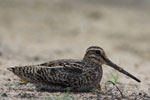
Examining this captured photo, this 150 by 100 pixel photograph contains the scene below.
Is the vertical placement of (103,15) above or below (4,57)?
above

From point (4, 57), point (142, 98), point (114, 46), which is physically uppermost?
point (114, 46)

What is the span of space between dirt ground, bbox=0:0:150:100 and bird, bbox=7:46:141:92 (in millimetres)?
1244

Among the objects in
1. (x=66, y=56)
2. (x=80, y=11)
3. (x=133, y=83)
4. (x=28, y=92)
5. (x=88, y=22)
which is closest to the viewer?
(x=28, y=92)

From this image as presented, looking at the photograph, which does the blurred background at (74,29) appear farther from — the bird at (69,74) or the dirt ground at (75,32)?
the bird at (69,74)

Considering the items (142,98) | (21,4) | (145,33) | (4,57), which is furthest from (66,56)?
(21,4)

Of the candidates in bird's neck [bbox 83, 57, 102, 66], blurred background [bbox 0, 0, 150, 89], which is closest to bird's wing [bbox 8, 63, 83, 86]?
bird's neck [bbox 83, 57, 102, 66]

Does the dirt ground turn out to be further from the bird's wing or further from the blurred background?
the bird's wing

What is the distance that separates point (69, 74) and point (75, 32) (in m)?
11.5

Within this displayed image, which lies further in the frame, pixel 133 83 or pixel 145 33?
pixel 145 33

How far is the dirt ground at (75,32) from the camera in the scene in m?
14.5

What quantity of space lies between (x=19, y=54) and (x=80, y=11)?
9.14 metres

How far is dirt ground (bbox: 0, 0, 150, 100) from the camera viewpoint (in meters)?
14.5

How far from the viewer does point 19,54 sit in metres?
15.0

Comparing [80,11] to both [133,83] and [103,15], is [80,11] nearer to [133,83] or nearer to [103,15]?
[103,15]
